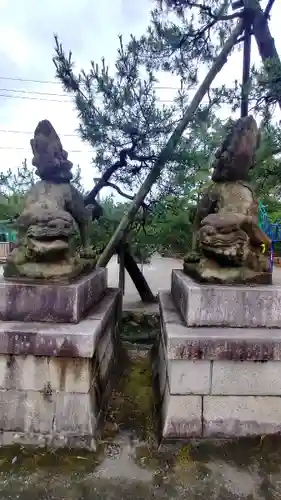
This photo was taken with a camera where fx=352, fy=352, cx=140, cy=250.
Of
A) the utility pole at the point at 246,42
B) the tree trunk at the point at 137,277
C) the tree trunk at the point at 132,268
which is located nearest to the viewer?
the utility pole at the point at 246,42

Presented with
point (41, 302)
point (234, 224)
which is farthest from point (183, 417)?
point (234, 224)

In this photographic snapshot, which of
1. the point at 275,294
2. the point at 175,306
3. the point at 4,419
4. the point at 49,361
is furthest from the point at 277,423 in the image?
the point at 4,419

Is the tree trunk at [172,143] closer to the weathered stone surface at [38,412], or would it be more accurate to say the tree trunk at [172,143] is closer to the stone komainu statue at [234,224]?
the stone komainu statue at [234,224]

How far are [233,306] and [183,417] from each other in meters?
0.79

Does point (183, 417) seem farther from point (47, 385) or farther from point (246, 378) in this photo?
point (47, 385)

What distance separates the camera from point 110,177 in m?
5.20

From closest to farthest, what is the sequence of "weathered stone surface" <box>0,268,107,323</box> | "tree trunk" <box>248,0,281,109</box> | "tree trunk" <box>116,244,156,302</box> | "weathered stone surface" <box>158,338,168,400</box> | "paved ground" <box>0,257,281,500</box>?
"paved ground" <box>0,257,281,500</box>
"weathered stone surface" <box>0,268,107,323</box>
"weathered stone surface" <box>158,338,168,400</box>
"tree trunk" <box>248,0,281,109</box>
"tree trunk" <box>116,244,156,302</box>

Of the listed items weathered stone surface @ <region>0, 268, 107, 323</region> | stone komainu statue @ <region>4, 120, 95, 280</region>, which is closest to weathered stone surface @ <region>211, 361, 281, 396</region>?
weathered stone surface @ <region>0, 268, 107, 323</region>

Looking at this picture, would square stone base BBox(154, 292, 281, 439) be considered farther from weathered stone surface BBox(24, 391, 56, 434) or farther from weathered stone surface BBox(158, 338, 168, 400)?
weathered stone surface BBox(24, 391, 56, 434)

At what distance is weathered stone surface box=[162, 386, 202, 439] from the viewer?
7.36 feet

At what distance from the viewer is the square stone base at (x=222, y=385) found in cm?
223

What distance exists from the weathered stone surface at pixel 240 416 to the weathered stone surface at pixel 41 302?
1.06 m

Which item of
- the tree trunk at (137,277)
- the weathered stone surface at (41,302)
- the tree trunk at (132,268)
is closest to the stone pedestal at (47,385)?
the weathered stone surface at (41,302)

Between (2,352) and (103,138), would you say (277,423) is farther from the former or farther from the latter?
(103,138)
